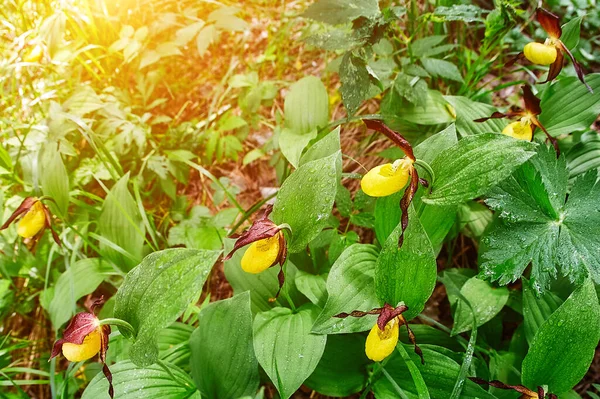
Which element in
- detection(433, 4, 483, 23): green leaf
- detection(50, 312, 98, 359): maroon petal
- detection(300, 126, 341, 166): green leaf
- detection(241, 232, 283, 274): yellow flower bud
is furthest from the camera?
detection(433, 4, 483, 23): green leaf

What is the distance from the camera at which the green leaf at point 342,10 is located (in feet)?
5.15

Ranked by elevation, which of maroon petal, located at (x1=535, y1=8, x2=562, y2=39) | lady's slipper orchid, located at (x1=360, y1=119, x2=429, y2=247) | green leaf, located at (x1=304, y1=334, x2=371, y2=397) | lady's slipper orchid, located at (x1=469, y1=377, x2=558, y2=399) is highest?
maroon petal, located at (x1=535, y1=8, x2=562, y2=39)

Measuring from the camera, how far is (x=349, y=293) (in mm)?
1294

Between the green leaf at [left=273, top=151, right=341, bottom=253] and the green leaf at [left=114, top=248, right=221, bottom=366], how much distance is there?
22cm

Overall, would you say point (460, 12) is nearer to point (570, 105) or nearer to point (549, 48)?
point (549, 48)

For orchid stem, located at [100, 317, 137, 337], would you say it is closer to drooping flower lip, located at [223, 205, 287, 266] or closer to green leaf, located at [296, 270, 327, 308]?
drooping flower lip, located at [223, 205, 287, 266]

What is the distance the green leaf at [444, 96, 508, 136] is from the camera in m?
1.64

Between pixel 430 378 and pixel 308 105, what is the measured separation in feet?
3.75

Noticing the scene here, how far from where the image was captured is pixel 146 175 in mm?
2199

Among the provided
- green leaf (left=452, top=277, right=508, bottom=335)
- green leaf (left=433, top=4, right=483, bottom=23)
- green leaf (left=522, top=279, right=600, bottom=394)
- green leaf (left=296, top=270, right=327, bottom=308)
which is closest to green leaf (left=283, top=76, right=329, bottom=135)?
green leaf (left=433, top=4, right=483, bottom=23)

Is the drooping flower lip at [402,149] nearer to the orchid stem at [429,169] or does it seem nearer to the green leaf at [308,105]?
the orchid stem at [429,169]

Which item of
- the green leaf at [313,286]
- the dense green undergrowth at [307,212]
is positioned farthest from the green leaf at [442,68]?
the green leaf at [313,286]

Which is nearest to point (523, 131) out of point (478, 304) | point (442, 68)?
point (442, 68)

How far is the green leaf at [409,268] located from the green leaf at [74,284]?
3.78ft
